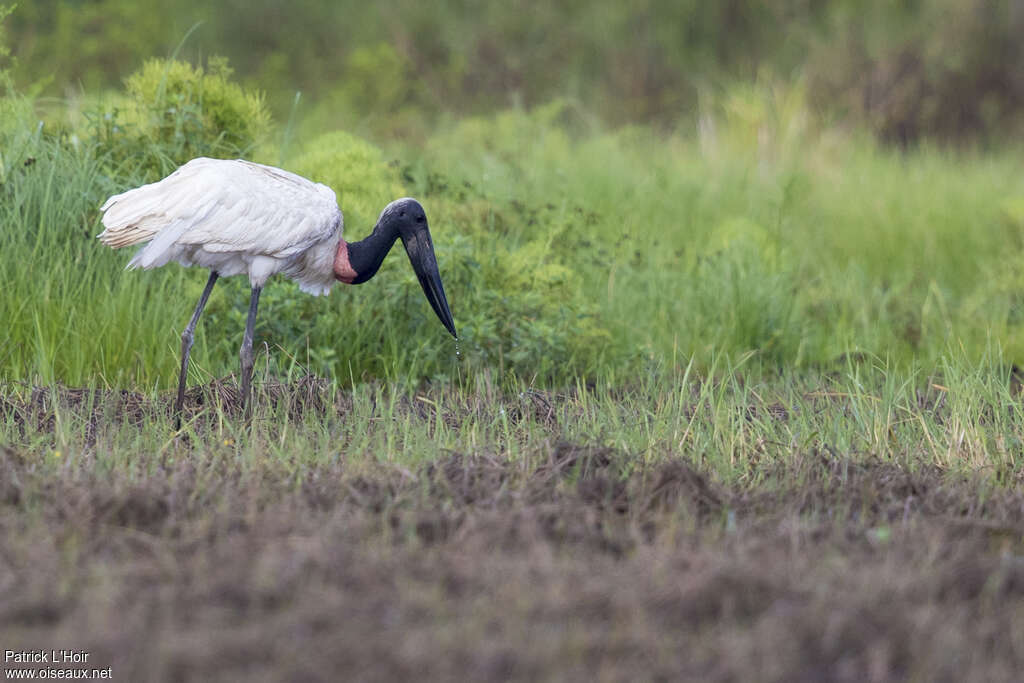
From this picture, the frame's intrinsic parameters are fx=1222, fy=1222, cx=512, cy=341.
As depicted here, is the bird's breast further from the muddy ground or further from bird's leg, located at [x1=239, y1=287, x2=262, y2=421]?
the muddy ground

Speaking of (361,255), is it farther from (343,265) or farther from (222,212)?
(222,212)

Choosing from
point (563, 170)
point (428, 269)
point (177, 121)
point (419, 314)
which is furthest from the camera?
point (563, 170)

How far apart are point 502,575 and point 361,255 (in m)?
2.52

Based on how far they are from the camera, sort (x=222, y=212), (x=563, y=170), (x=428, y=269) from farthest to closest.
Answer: (x=563, y=170) < (x=428, y=269) < (x=222, y=212)

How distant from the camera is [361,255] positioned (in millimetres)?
5113

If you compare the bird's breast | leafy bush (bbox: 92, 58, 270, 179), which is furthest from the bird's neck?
leafy bush (bbox: 92, 58, 270, 179)

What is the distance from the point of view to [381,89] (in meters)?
13.5

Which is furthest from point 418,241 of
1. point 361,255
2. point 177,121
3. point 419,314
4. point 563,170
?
point 563,170

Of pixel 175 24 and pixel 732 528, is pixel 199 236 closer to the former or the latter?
pixel 732 528

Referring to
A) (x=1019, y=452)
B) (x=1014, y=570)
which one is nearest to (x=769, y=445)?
(x=1019, y=452)

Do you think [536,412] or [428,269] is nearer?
[536,412]

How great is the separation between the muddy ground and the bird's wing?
1.14 metres

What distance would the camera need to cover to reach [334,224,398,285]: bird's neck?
16.8ft

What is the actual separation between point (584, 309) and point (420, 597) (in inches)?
137
